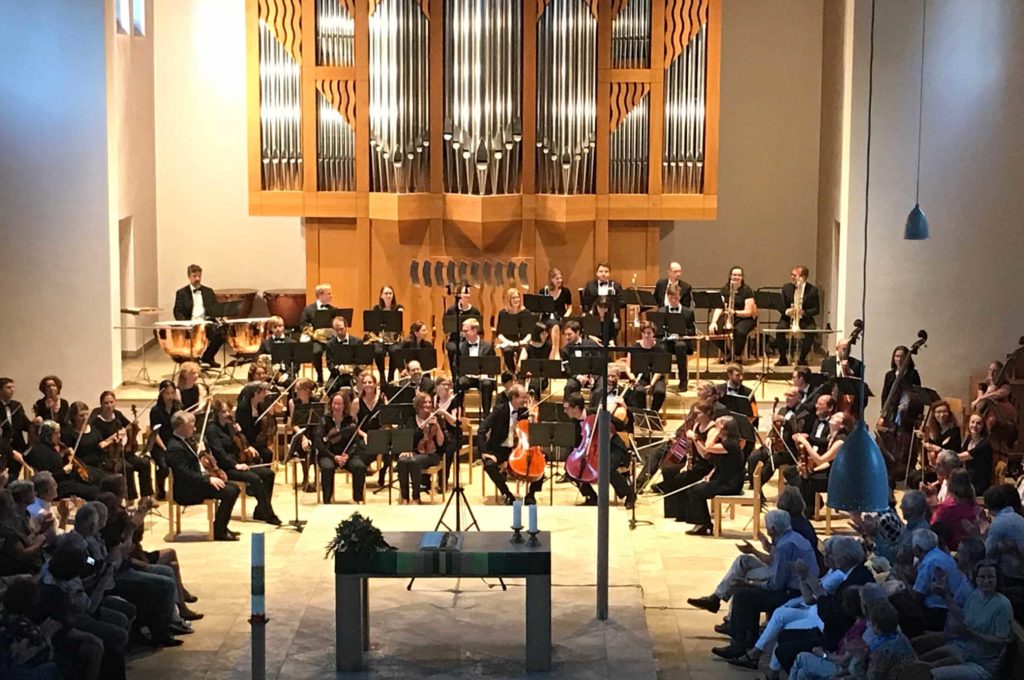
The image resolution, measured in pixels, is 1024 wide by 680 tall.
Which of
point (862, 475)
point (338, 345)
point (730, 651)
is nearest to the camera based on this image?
point (862, 475)

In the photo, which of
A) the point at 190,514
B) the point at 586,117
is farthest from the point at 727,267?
the point at 190,514

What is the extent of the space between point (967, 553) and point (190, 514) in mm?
6950

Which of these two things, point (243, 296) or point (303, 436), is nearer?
point (303, 436)

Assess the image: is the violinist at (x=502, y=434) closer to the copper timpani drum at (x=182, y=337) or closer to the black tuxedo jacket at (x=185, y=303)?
the copper timpani drum at (x=182, y=337)

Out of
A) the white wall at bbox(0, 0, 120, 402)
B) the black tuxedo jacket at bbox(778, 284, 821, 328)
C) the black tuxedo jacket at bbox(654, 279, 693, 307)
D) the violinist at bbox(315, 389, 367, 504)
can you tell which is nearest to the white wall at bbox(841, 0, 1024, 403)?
the black tuxedo jacket at bbox(778, 284, 821, 328)

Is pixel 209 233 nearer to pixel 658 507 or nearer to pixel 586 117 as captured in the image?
pixel 586 117

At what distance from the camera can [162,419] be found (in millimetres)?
13000

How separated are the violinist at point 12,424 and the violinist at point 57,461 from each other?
30cm

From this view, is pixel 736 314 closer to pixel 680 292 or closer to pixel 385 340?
pixel 680 292

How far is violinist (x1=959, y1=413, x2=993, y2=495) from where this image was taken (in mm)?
12734

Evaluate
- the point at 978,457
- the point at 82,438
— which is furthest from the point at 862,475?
the point at 82,438

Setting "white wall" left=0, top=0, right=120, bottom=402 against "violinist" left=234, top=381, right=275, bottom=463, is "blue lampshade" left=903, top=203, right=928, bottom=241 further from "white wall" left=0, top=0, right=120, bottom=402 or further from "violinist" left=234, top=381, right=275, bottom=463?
"white wall" left=0, top=0, right=120, bottom=402

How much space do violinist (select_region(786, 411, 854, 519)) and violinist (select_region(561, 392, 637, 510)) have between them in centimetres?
131

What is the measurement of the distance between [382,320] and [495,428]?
90.8 inches
